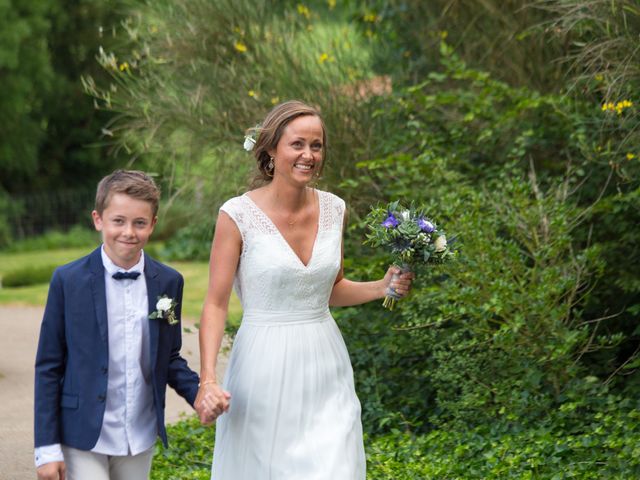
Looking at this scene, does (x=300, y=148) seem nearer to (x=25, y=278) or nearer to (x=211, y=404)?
(x=211, y=404)

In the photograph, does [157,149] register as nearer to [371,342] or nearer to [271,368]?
[371,342]

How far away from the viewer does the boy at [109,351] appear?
3490 mm

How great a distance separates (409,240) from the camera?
3.85m

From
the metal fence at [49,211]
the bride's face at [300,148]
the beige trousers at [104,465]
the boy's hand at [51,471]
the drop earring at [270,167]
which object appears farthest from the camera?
the metal fence at [49,211]

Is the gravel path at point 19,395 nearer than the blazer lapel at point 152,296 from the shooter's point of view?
No

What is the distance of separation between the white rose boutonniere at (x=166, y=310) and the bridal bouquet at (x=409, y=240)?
0.83 meters

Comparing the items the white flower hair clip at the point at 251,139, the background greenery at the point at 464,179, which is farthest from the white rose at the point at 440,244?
the background greenery at the point at 464,179

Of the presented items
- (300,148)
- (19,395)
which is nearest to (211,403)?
(300,148)

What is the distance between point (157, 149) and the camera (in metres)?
8.17

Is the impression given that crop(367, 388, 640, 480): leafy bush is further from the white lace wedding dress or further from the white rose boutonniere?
the white rose boutonniere

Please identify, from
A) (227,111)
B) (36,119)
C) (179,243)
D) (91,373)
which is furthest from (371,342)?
(36,119)

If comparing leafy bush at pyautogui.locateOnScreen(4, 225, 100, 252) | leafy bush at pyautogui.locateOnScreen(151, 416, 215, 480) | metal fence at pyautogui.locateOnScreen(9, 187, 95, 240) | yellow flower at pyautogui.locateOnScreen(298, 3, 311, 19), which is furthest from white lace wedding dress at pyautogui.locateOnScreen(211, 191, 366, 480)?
metal fence at pyautogui.locateOnScreen(9, 187, 95, 240)

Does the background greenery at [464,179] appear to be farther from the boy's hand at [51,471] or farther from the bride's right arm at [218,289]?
the boy's hand at [51,471]

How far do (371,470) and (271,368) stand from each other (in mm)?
2087
